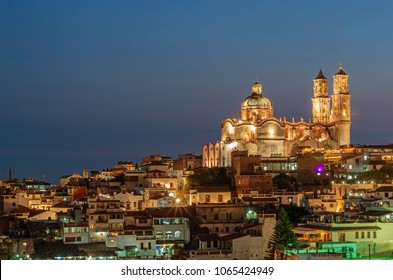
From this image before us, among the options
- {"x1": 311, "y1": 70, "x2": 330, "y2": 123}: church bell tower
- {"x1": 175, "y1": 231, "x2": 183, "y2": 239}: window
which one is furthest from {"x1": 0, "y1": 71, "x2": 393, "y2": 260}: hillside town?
{"x1": 311, "y1": 70, "x2": 330, "y2": 123}: church bell tower

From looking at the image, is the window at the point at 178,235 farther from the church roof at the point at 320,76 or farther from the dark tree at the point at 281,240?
the church roof at the point at 320,76

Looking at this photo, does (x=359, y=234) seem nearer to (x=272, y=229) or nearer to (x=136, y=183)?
(x=272, y=229)

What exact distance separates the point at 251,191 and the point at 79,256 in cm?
731

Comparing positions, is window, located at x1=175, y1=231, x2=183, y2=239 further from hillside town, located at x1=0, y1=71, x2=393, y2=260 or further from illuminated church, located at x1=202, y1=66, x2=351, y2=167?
Result: illuminated church, located at x1=202, y1=66, x2=351, y2=167

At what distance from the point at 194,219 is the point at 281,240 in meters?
3.62

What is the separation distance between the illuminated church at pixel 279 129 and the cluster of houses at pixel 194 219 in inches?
126

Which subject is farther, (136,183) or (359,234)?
(136,183)

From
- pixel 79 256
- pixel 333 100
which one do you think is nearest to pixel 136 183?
pixel 79 256

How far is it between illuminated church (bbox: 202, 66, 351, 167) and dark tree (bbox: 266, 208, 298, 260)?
32.5ft

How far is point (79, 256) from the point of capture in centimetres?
1561

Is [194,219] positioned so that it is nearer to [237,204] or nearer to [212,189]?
[237,204]

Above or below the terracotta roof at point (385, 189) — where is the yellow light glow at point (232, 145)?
above

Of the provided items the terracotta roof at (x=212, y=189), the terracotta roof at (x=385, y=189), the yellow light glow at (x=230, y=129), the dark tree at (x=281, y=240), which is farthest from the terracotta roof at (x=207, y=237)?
the yellow light glow at (x=230, y=129)

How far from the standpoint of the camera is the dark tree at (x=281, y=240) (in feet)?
49.6
